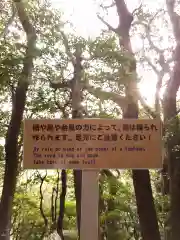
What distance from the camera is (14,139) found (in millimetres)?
7637

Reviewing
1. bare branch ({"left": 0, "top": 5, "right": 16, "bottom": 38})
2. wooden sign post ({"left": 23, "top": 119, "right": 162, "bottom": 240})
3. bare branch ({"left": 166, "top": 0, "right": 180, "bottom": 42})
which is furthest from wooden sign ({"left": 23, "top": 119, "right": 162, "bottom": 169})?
bare branch ({"left": 166, "top": 0, "right": 180, "bottom": 42})

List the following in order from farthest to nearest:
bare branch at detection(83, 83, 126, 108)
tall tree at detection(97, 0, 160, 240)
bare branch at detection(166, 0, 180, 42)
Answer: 1. bare branch at detection(166, 0, 180, 42)
2. tall tree at detection(97, 0, 160, 240)
3. bare branch at detection(83, 83, 126, 108)

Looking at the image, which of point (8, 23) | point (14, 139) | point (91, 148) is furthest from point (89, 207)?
point (8, 23)

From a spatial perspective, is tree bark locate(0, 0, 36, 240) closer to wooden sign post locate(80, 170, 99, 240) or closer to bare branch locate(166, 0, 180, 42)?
bare branch locate(166, 0, 180, 42)

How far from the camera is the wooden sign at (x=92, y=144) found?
3.94 meters

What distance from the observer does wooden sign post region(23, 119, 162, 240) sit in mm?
3932

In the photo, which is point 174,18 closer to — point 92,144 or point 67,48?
point 67,48

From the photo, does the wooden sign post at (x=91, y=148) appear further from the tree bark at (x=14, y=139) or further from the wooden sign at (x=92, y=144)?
the tree bark at (x=14, y=139)

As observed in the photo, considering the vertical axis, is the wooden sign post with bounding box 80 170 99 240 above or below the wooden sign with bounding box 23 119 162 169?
below

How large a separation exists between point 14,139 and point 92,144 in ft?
13.1

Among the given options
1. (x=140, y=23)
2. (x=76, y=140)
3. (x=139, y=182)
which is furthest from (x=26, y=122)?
(x=140, y=23)

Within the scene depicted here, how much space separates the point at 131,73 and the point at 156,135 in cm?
299

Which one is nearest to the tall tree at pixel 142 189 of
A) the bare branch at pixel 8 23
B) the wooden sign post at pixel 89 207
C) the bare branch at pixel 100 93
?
the bare branch at pixel 100 93

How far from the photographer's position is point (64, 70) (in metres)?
7.34
